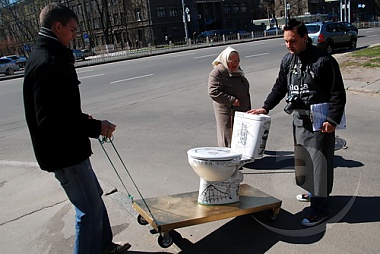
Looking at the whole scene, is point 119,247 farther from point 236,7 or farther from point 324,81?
point 236,7

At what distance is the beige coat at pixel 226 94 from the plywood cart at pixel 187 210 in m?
1.53

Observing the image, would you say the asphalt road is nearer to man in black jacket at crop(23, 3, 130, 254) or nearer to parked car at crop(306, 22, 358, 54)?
man in black jacket at crop(23, 3, 130, 254)

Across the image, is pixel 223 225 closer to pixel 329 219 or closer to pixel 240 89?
pixel 329 219

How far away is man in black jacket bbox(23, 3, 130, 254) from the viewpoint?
8.09ft

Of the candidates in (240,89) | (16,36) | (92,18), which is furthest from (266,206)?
(92,18)

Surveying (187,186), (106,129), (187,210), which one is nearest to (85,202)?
(106,129)

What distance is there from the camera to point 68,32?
2.64 meters

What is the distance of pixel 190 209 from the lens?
3.49 meters

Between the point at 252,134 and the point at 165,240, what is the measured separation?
1.46m

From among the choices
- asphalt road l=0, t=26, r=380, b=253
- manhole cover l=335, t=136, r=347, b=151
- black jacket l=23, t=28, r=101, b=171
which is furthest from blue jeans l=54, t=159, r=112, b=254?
manhole cover l=335, t=136, r=347, b=151

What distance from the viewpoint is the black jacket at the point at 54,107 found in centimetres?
246

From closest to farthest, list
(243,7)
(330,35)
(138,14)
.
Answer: (330,35) → (138,14) → (243,7)

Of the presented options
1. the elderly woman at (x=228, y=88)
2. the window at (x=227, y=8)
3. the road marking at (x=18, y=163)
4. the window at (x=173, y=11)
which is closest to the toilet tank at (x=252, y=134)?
the elderly woman at (x=228, y=88)

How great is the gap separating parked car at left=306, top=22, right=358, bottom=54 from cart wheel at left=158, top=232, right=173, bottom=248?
1753 centimetres
